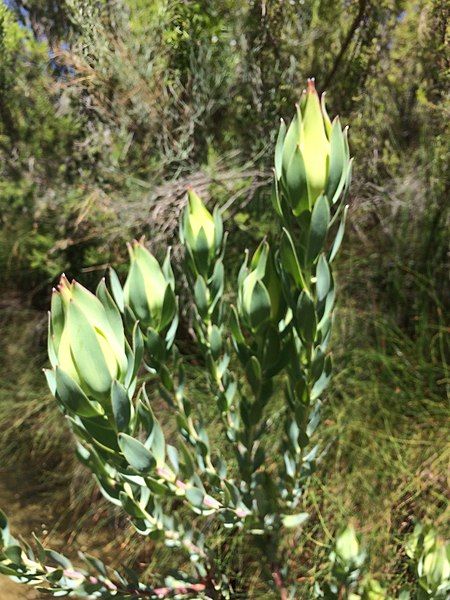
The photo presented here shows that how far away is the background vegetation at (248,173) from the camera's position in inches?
67.1

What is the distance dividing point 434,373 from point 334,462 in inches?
17.6

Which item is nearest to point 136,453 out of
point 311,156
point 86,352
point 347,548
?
point 86,352

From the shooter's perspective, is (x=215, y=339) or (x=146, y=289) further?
(x=215, y=339)

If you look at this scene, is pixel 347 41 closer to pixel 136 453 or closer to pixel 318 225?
pixel 318 225

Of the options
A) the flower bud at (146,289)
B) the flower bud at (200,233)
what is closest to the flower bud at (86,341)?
the flower bud at (146,289)

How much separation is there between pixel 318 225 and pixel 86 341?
303 mm

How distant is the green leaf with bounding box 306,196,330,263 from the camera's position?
680 mm

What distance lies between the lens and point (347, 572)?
101 cm

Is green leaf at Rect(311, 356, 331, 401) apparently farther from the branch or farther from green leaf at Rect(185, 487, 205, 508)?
the branch

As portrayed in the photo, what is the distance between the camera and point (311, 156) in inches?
26.4

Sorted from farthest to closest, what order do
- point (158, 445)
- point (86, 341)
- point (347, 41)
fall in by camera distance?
point (347, 41) → point (158, 445) → point (86, 341)

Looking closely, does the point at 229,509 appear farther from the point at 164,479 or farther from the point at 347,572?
the point at 347,572

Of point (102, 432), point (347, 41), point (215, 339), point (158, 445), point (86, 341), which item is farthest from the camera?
A: point (347, 41)

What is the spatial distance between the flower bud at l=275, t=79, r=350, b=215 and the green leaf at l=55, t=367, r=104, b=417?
1.10ft
